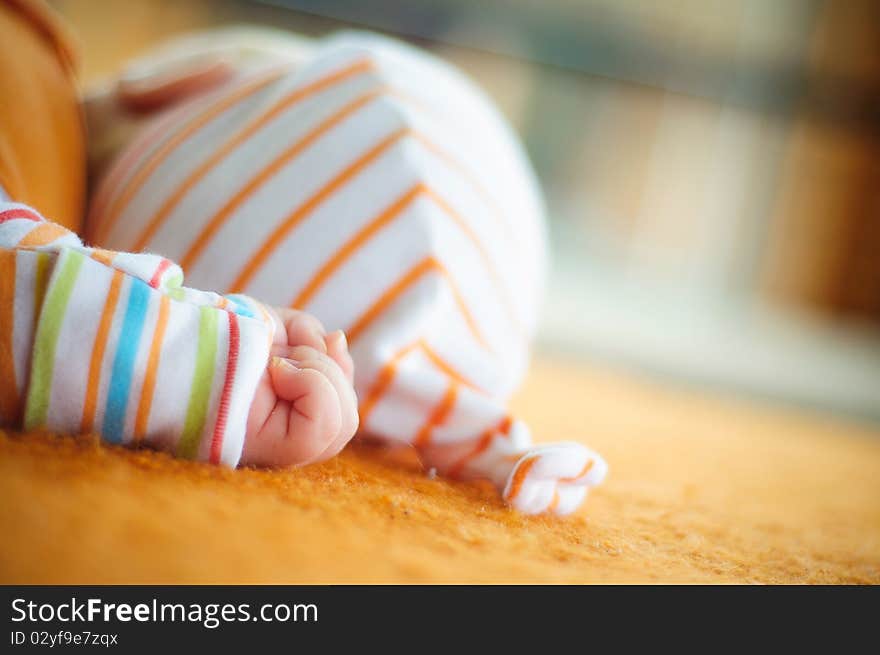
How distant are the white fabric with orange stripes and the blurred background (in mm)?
1633

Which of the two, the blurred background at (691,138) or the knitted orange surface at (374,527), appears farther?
the blurred background at (691,138)

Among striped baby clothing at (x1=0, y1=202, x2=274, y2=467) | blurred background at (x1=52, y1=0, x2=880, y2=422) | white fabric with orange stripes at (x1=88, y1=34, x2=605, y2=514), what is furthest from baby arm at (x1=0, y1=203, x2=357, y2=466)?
blurred background at (x1=52, y1=0, x2=880, y2=422)

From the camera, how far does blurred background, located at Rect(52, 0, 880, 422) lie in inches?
93.7

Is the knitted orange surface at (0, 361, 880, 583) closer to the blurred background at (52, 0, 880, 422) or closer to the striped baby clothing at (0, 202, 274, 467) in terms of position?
the striped baby clothing at (0, 202, 274, 467)

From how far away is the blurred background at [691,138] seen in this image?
2.38 m

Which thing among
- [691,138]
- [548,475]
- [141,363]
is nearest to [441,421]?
[548,475]

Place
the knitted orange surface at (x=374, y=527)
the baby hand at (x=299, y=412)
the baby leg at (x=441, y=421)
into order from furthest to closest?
1. the baby leg at (x=441, y=421)
2. the baby hand at (x=299, y=412)
3. the knitted orange surface at (x=374, y=527)

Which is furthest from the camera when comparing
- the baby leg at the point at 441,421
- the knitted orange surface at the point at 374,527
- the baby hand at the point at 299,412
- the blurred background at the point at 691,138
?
the blurred background at the point at 691,138

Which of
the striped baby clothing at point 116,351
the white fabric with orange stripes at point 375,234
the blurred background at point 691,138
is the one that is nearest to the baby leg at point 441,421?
the white fabric with orange stripes at point 375,234

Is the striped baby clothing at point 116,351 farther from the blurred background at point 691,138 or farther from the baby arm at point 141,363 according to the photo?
the blurred background at point 691,138

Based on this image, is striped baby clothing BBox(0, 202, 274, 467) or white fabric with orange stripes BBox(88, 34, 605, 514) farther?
white fabric with orange stripes BBox(88, 34, 605, 514)

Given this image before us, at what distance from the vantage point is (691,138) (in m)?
2.67

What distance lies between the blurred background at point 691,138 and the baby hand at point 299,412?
1830 millimetres

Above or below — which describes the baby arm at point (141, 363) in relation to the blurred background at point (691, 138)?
below
